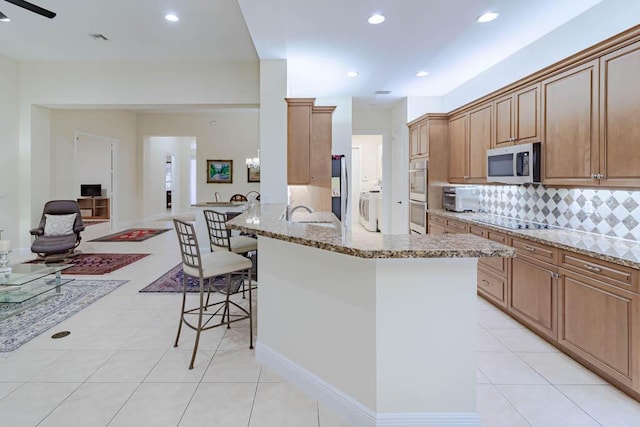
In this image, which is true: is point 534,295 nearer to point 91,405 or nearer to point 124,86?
point 91,405

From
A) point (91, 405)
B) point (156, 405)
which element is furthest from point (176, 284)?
point (156, 405)

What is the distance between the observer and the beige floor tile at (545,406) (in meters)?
1.85

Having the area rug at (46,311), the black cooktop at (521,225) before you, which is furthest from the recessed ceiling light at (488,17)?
the area rug at (46,311)

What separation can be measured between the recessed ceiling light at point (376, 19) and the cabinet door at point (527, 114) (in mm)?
1562

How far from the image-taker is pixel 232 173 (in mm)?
10289

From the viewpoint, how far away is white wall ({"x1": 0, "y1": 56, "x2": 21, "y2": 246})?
5.55 metres

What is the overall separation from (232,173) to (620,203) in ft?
29.9

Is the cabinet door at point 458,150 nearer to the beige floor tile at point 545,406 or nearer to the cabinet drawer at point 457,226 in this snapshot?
the cabinet drawer at point 457,226

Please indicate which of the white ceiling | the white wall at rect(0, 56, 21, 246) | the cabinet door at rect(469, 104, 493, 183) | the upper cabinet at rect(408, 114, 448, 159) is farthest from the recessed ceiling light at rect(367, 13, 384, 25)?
the white wall at rect(0, 56, 21, 246)

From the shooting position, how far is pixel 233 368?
2391 mm

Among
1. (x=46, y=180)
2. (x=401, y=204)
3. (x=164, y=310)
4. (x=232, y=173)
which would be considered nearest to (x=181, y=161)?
(x=232, y=173)

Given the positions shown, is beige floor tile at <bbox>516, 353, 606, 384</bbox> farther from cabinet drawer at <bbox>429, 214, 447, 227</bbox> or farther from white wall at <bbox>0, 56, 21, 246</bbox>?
white wall at <bbox>0, 56, 21, 246</bbox>

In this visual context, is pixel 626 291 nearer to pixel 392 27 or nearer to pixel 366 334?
pixel 366 334

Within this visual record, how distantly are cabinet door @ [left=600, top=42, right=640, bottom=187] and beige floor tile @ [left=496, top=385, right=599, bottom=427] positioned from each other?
4.72 feet
